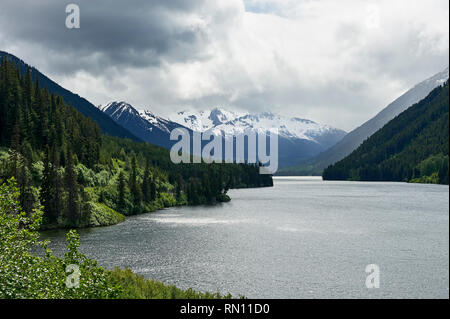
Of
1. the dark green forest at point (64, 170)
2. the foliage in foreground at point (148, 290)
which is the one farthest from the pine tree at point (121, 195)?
the foliage in foreground at point (148, 290)

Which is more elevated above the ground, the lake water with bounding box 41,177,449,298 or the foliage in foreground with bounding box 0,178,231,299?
the foliage in foreground with bounding box 0,178,231,299

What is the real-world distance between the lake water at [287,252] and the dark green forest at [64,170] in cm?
1190

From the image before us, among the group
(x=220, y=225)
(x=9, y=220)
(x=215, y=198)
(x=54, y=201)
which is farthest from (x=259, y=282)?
(x=215, y=198)

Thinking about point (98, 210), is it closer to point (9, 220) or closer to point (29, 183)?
point (29, 183)

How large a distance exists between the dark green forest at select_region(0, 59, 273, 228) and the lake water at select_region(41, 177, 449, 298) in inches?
469

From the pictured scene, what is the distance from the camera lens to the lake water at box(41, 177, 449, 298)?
49.5m

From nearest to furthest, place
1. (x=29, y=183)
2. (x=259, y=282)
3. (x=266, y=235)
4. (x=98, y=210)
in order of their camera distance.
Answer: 1. (x=259, y=282)
2. (x=266, y=235)
3. (x=29, y=183)
4. (x=98, y=210)

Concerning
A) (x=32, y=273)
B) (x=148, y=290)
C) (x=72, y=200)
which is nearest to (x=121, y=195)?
(x=72, y=200)

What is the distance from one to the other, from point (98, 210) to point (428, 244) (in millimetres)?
84451

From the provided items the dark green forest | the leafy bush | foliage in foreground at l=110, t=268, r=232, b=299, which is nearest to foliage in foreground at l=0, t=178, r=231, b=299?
the leafy bush

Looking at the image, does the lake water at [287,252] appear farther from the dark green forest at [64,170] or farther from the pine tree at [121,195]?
the dark green forest at [64,170]

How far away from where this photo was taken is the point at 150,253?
70.6 meters

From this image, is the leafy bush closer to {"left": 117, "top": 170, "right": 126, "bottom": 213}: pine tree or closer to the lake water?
the lake water

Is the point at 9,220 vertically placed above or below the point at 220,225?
above
